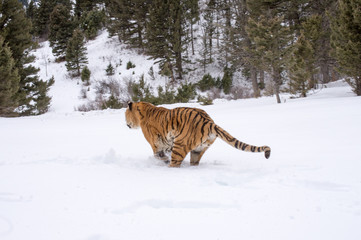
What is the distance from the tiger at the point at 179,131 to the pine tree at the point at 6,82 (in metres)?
13.7

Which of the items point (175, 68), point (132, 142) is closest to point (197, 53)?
point (175, 68)

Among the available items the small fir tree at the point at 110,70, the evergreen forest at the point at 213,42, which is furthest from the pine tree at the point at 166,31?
the small fir tree at the point at 110,70

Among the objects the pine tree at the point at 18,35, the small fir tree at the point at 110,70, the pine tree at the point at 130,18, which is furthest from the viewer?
the pine tree at the point at 130,18

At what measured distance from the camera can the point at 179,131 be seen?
3.74 meters

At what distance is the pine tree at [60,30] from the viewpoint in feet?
124

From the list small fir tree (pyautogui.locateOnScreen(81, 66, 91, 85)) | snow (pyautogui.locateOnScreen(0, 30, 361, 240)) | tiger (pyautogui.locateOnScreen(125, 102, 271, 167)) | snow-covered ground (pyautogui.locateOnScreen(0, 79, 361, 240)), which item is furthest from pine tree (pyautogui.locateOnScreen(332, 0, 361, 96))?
small fir tree (pyautogui.locateOnScreen(81, 66, 91, 85))

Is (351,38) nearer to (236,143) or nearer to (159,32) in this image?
(236,143)

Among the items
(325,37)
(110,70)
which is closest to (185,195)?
(325,37)

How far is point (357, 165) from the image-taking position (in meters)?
2.86

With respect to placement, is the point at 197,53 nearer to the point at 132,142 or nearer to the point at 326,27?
the point at 326,27

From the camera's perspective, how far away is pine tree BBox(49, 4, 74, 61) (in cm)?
3781

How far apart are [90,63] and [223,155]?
1407 inches

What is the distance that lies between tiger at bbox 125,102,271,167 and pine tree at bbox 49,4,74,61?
129ft

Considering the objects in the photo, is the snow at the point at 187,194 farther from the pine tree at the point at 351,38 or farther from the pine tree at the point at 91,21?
the pine tree at the point at 91,21
